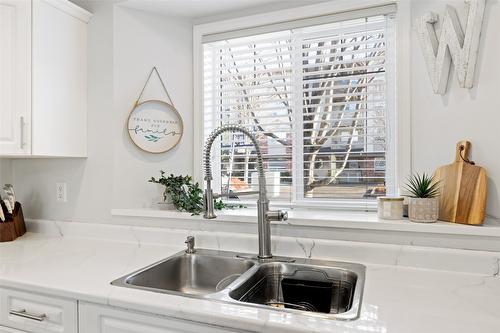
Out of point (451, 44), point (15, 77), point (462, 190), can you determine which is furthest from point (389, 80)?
point (15, 77)

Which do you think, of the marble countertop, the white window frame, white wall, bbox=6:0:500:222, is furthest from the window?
the marble countertop

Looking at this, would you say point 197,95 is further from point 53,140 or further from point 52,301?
point 52,301

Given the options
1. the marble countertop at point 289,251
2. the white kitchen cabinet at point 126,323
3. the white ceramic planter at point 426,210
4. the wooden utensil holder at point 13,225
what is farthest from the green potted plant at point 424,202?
the wooden utensil holder at point 13,225

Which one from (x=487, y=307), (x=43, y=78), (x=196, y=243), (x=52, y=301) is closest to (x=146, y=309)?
(x=52, y=301)

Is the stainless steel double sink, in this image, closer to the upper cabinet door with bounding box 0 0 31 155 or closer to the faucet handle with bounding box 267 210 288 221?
the faucet handle with bounding box 267 210 288 221

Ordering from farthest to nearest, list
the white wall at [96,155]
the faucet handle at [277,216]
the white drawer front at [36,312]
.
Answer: the white wall at [96,155], the faucet handle at [277,216], the white drawer front at [36,312]

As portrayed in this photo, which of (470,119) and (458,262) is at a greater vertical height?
(470,119)

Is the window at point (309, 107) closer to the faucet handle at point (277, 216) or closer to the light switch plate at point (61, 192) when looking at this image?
the faucet handle at point (277, 216)

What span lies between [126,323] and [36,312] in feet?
1.25

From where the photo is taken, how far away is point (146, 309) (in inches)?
40.8

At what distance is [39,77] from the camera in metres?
1.65

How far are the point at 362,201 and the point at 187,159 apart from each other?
3.28 ft

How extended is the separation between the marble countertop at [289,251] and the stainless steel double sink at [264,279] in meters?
0.08

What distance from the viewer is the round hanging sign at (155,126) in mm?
1910
